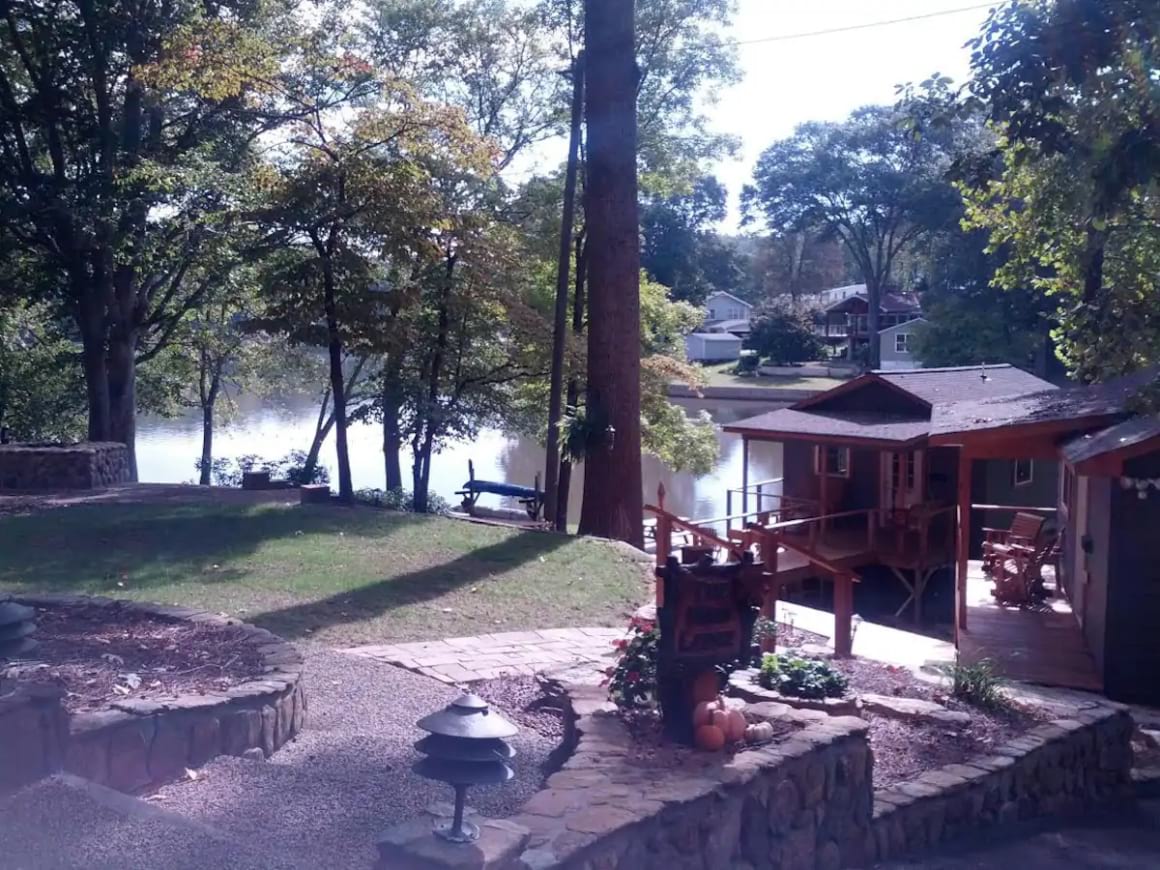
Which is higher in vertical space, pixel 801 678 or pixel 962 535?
pixel 801 678

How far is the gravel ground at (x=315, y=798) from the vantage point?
146 inches

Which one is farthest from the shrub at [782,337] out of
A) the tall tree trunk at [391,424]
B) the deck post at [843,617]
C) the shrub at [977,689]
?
the shrub at [977,689]

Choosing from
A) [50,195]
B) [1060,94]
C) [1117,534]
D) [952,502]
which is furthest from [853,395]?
[50,195]

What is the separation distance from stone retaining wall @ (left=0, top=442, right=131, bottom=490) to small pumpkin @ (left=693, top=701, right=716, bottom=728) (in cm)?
1324

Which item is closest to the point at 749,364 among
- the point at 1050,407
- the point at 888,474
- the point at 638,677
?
the point at 888,474

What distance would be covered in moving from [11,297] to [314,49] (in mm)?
7406

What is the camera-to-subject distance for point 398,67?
2431cm

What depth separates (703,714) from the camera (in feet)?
16.2

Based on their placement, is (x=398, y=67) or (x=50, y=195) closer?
(x=50, y=195)

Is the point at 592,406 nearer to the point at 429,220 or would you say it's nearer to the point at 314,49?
the point at 429,220

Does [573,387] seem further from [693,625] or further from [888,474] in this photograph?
[693,625]

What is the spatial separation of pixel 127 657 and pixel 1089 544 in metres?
9.17

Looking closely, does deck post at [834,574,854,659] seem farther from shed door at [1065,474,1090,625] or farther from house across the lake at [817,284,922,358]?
house across the lake at [817,284,922,358]

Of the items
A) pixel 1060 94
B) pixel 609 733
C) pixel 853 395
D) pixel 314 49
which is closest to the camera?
pixel 609 733
